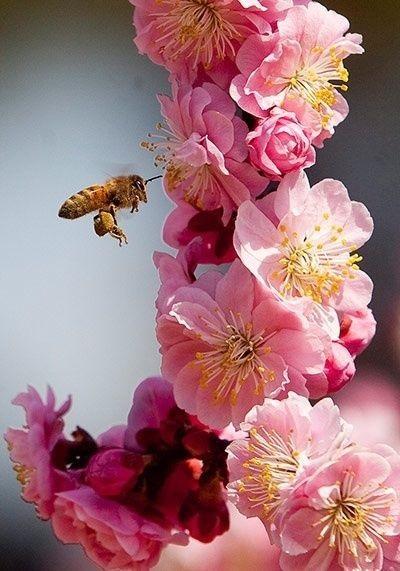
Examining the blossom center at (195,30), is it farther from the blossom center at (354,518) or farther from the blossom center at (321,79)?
the blossom center at (354,518)

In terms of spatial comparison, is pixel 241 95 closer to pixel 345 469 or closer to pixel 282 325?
pixel 282 325

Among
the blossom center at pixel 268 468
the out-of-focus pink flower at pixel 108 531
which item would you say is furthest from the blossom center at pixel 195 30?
the out-of-focus pink flower at pixel 108 531

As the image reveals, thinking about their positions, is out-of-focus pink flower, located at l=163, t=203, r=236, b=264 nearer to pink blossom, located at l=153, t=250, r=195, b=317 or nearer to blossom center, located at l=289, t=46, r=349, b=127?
pink blossom, located at l=153, t=250, r=195, b=317

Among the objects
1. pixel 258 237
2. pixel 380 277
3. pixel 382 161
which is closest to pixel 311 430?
pixel 258 237

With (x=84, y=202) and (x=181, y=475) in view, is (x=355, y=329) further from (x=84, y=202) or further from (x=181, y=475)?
(x=84, y=202)

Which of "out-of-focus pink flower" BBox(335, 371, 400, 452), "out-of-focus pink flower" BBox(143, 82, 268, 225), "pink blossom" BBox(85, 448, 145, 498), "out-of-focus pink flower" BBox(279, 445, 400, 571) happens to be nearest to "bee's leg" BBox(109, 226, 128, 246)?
"out-of-focus pink flower" BBox(143, 82, 268, 225)

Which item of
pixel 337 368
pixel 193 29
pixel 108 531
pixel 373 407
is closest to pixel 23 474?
pixel 108 531
